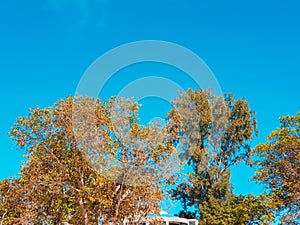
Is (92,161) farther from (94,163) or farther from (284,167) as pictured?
(284,167)

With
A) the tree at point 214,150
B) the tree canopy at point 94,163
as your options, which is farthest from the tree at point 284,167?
the tree canopy at point 94,163

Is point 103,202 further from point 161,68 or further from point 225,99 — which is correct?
point 225,99

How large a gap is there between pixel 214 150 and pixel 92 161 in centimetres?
1174

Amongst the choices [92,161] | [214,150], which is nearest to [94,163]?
[92,161]

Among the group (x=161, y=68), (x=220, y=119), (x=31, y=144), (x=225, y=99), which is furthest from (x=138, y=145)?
(x=225, y=99)

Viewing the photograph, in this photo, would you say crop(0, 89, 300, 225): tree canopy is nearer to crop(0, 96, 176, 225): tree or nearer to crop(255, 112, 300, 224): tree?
crop(0, 96, 176, 225): tree

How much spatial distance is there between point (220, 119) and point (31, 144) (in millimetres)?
11503

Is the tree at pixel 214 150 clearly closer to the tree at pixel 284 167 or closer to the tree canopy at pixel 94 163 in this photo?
the tree at pixel 284 167

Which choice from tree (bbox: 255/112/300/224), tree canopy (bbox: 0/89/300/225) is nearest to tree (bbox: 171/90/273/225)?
tree (bbox: 255/112/300/224)

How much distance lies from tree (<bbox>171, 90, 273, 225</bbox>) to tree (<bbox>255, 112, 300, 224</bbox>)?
2.77m

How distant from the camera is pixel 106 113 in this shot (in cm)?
1303

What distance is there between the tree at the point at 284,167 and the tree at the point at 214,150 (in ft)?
9.09

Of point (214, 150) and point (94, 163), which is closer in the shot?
point (94, 163)

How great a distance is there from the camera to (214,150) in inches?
890
